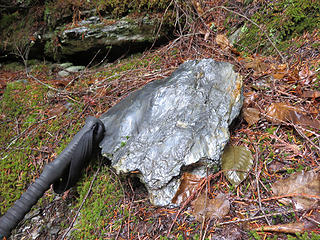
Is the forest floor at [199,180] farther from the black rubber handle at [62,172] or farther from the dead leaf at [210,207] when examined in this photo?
the black rubber handle at [62,172]

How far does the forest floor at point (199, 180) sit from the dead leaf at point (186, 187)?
0.12 feet

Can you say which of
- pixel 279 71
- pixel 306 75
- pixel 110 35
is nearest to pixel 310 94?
pixel 306 75

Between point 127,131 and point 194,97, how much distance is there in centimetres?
75

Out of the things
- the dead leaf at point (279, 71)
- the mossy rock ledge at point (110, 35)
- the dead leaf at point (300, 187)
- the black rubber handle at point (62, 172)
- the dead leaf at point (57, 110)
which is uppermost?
the mossy rock ledge at point (110, 35)

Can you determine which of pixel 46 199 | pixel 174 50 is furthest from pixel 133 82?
pixel 46 199

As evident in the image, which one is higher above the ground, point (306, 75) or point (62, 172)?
point (62, 172)

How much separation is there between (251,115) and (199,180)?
916mm

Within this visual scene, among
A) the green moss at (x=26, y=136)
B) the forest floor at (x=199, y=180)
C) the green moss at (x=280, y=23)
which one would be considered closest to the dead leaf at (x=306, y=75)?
the forest floor at (x=199, y=180)

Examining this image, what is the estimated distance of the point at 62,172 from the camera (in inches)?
74.9

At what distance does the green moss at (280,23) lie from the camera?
266 cm

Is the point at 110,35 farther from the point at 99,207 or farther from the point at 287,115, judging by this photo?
the point at 287,115

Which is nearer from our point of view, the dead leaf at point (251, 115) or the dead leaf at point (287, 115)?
the dead leaf at point (287, 115)

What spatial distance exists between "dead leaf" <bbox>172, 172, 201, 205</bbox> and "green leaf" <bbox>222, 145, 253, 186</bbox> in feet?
0.88

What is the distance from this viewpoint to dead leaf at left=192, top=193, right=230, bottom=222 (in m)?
1.46
